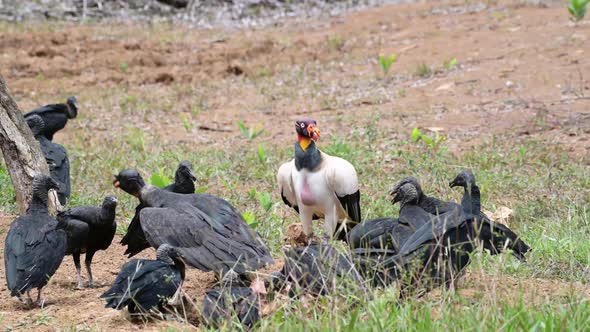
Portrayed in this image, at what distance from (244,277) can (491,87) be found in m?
6.25

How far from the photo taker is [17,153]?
588cm

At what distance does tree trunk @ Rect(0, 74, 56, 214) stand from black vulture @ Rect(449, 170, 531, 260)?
2.70m

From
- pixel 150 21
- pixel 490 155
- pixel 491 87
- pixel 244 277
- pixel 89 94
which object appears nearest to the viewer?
pixel 244 277

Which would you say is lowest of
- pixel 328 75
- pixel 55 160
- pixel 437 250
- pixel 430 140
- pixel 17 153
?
pixel 328 75

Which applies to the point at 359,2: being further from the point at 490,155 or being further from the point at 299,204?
the point at 299,204

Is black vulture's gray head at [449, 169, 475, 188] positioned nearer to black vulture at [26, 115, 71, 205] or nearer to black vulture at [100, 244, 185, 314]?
black vulture at [100, 244, 185, 314]

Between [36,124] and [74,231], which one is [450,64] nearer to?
[36,124]

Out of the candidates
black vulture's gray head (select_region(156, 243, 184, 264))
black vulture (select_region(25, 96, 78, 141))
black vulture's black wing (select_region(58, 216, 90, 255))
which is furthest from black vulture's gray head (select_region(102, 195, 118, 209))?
black vulture (select_region(25, 96, 78, 141))

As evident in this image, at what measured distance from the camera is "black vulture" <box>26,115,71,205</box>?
20.9 feet

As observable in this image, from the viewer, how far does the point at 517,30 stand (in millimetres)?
12391

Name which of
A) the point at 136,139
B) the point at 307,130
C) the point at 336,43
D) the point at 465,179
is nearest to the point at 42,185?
Answer: the point at 307,130

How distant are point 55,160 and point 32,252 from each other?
206cm

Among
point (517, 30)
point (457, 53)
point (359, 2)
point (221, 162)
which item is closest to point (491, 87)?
point (457, 53)

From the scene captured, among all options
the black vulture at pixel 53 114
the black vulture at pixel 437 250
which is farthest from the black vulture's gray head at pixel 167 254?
the black vulture at pixel 53 114
